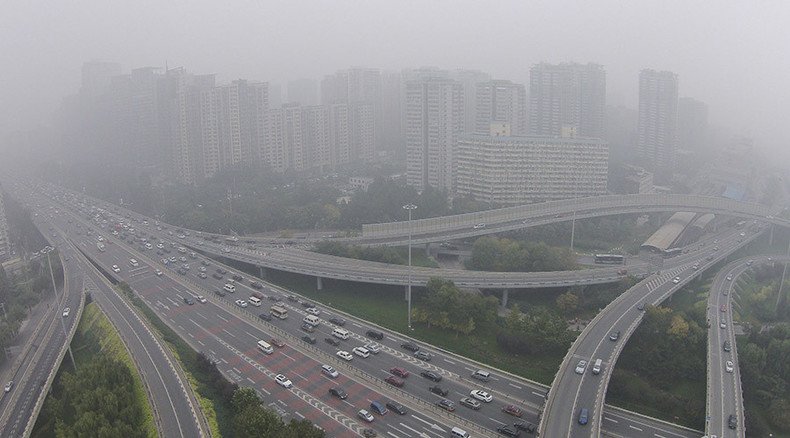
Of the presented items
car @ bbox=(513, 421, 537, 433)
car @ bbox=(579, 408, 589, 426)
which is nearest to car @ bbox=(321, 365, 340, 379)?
car @ bbox=(513, 421, 537, 433)

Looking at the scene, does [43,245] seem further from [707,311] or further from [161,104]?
[707,311]

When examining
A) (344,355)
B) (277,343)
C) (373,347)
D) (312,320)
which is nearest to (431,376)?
(373,347)

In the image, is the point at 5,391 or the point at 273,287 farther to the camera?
the point at 273,287

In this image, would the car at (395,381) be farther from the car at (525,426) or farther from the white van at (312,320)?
the white van at (312,320)

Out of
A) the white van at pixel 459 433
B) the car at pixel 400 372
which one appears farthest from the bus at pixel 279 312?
the white van at pixel 459 433

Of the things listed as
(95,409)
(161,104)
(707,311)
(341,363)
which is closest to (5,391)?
(95,409)

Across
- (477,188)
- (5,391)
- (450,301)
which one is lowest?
(5,391)

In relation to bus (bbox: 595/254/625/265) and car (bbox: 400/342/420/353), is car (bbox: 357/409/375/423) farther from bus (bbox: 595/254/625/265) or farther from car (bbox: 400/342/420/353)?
bus (bbox: 595/254/625/265)
